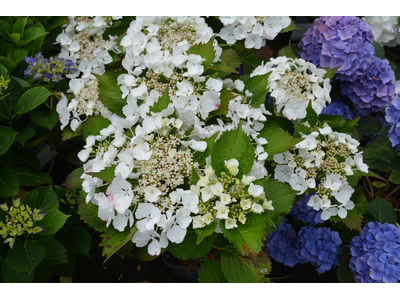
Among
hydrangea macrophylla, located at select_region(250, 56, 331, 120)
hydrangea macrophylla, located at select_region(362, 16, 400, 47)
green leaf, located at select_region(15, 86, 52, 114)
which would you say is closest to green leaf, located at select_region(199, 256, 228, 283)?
hydrangea macrophylla, located at select_region(250, 56, 331, 120)

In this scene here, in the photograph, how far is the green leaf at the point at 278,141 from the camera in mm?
949

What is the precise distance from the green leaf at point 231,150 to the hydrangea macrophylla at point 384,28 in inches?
59.2

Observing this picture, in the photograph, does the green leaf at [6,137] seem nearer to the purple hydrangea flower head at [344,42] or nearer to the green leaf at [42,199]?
the green leaf at [42,199]

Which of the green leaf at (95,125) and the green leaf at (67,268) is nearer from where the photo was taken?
the green leaf at (95,125)

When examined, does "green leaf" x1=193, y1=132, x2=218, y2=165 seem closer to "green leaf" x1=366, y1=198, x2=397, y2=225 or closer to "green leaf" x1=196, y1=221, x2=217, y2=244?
"green leaf" x1=196, y1=221, x2=217, y2=244

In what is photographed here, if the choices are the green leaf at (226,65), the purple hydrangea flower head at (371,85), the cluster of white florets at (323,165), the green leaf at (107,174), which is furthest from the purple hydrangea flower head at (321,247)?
the green leaf at (107,174)

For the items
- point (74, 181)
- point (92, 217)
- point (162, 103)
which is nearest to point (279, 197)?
point (162, 103)

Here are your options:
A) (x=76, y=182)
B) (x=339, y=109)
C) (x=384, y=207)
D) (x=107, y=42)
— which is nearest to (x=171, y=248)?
(x=76, y=182)

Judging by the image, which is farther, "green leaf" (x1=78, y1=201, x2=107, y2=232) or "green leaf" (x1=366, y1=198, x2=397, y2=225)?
"green leaf" (x1=366, y1=198, x2=397, y2=225)

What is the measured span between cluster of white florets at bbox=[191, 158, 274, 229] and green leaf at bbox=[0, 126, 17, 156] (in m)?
0.69

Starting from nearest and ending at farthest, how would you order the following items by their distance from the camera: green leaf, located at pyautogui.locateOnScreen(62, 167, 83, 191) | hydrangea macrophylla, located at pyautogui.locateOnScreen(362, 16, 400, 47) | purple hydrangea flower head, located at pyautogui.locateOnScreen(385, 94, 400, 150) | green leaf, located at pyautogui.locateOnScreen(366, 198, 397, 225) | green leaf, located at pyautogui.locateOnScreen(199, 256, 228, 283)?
green leaf, located at pyautogui.locateOnScreen(62, 167, 83, 191) → green leaf, located at pyautogui.locateOnScreen(199, 256, 228, 283) → purple hydrangea flower head, located at pyautogui.locateOnScreen(385, 94, 400, 150) → green leaf, located at pyautogui.locateOnScreen(366, 198, 397, 225) → hydrangea macrophylla, located at pyautogui.locateOnScreen(362, 16, 400, 47)

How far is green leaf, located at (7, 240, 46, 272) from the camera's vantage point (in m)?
1.01

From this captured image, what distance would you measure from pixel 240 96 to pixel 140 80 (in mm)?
322

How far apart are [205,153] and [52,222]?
573mm
